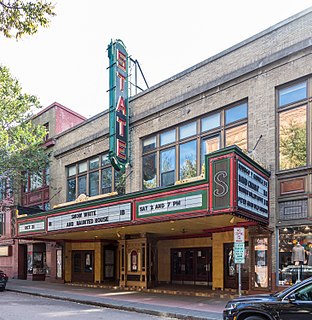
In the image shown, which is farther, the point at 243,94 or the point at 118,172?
the point at 118,172

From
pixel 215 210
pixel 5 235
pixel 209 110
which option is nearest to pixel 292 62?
pixel 209 110

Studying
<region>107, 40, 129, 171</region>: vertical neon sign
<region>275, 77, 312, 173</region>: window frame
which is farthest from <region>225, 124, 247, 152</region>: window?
<region>107, 40, 129, 171</region>: vertical neon sign

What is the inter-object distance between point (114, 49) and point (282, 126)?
9751 millimetres

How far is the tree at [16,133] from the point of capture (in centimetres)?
2611

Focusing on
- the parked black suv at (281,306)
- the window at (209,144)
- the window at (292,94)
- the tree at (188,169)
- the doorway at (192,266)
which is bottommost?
the doorway at (192,266)

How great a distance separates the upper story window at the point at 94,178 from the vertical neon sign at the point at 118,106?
1290 millimetres

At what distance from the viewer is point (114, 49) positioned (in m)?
21.6

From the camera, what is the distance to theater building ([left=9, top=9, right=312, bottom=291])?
14672mm

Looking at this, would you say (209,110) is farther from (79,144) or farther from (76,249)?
(76,249)

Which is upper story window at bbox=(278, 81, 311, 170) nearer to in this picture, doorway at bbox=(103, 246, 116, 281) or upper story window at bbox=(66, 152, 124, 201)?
upper story window at bbox=(66, 152, 124, 201)

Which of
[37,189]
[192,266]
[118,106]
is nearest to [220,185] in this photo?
[118,106]

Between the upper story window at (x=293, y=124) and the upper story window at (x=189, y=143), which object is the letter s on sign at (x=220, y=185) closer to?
the upper story window at (x=293, y=124)

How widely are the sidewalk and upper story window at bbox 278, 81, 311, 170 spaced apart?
558 centimetres

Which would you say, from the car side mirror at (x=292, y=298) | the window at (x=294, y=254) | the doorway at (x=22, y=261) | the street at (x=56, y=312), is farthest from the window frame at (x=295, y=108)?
the doorway at (x=22, y=261)
